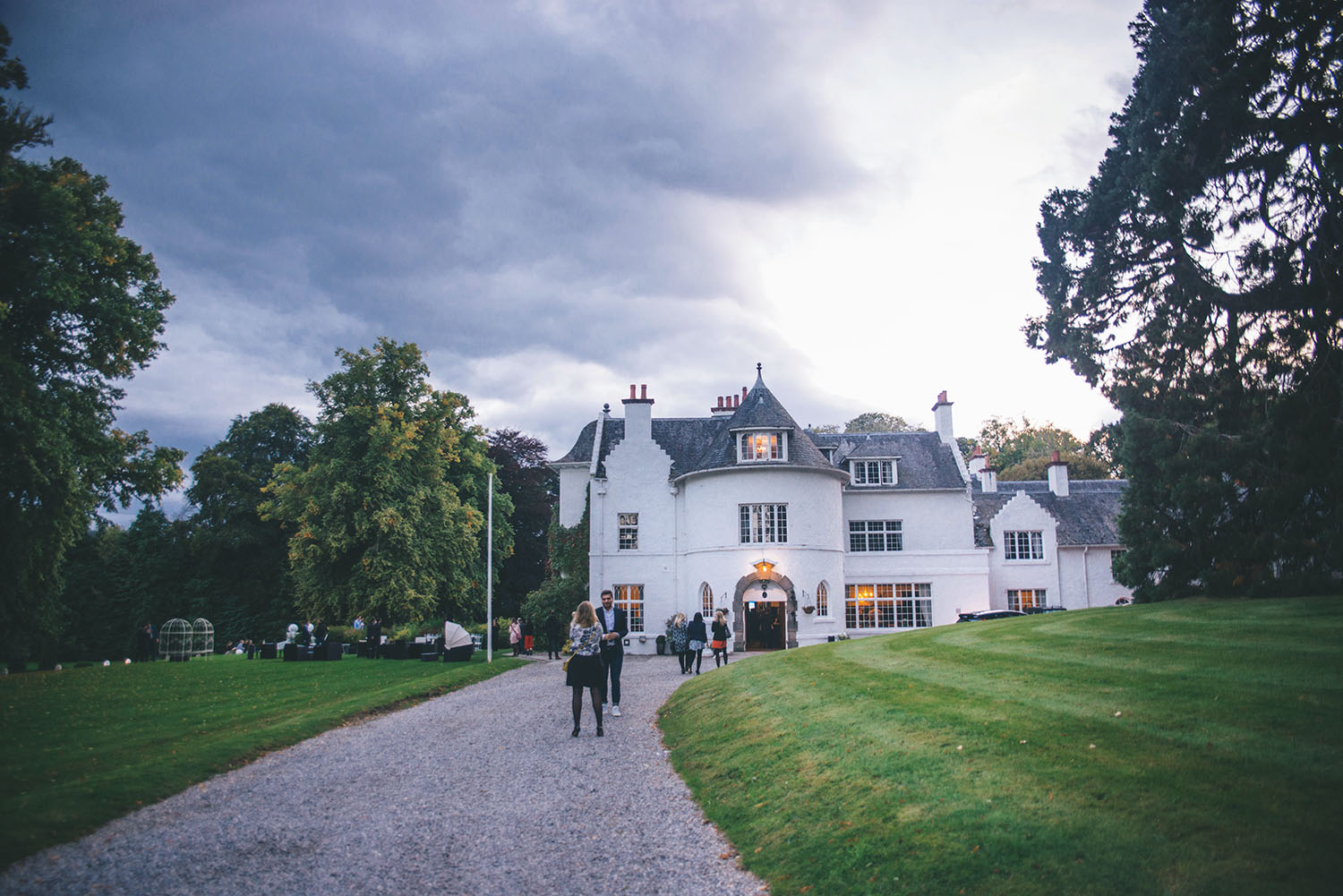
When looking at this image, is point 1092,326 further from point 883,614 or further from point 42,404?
point 42,404

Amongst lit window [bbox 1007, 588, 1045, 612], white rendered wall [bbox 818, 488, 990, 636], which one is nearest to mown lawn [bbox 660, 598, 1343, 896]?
white rendered wall [bbox 818, 488, 990, 636]

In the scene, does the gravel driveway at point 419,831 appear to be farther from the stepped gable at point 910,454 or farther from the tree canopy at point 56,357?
the stepped gable at point 910,454

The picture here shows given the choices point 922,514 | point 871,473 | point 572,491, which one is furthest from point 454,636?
point 922,514

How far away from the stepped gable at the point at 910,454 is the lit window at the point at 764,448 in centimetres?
431

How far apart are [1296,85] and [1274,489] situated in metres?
7.71

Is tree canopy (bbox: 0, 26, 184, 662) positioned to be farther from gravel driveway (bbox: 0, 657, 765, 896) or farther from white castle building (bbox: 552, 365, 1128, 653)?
white castle building (bbox: 552, 365, 1128, 653)

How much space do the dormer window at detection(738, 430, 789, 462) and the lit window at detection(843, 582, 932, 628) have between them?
770cm

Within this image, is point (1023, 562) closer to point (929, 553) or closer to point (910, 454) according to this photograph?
point (929, 553)

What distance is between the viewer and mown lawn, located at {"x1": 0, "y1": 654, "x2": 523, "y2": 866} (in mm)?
8078

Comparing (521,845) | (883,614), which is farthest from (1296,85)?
(883,614)

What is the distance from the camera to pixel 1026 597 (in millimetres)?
37438

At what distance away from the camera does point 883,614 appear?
3625cm

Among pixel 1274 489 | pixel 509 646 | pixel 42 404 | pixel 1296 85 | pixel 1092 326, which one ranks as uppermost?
pixel 1296 85

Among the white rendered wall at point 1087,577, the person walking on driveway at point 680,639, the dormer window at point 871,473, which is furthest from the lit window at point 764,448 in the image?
the white rendered wall at point 1087,577
